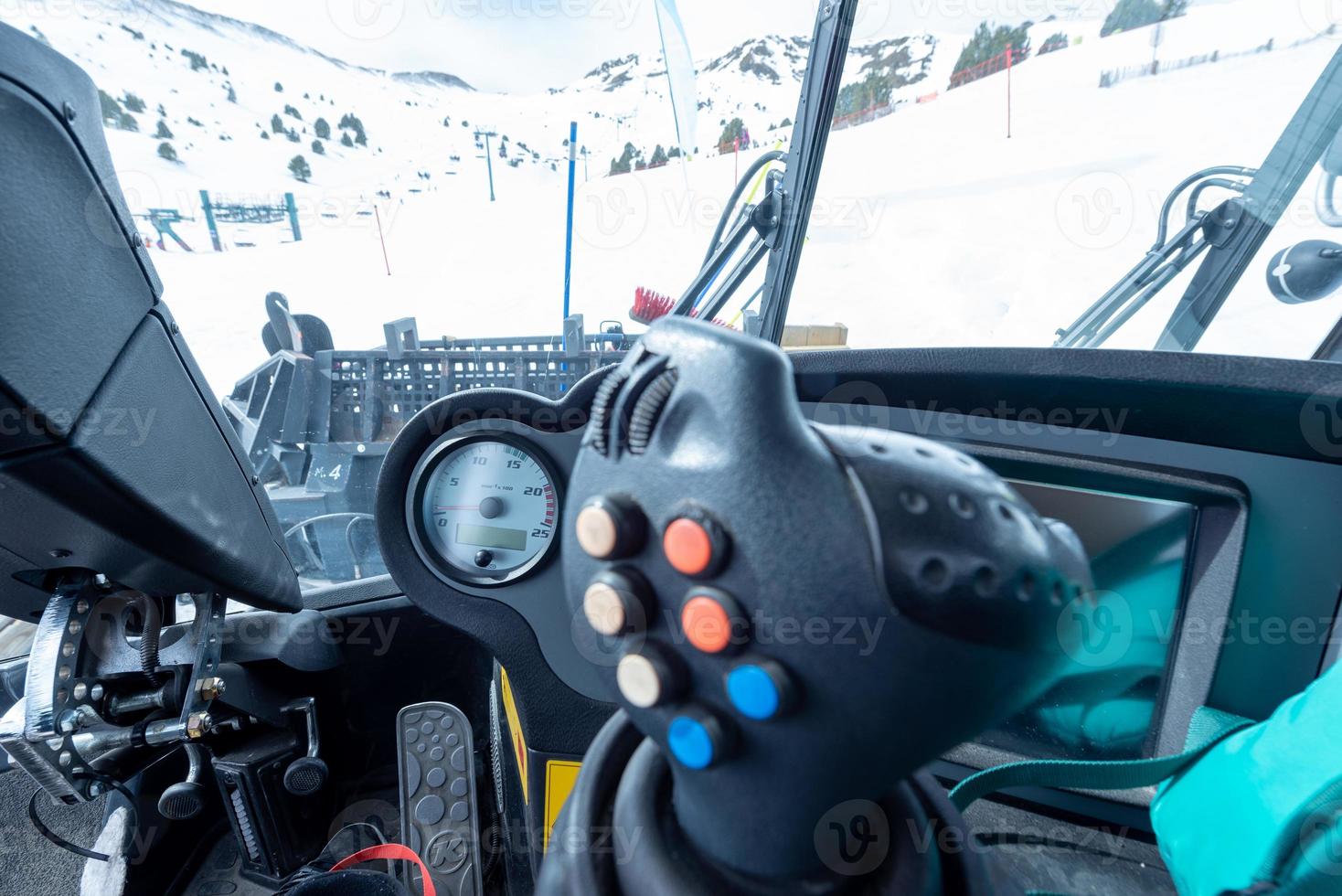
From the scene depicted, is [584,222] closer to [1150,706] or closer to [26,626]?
[26,626]

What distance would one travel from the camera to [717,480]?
0.34 m

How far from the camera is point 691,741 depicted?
1.21 ft

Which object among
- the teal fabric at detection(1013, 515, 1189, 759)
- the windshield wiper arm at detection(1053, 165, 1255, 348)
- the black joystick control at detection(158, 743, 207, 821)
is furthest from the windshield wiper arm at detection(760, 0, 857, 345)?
the black joystick control at detection(158, 743, 207, 821)

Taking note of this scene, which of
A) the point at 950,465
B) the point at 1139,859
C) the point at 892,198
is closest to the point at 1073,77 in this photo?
the point at 892,198

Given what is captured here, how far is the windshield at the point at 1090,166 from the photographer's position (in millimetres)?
1580

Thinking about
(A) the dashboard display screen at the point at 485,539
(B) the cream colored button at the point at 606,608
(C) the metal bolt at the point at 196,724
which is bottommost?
(C) the metal bolt at the point at 196,724

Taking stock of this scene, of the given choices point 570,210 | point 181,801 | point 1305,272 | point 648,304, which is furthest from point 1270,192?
point 181,801

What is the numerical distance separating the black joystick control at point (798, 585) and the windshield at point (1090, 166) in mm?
1074

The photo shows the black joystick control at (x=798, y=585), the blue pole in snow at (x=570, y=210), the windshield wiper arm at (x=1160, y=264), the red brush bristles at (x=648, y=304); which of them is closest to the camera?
the black joystick control at (x=798, y=585)

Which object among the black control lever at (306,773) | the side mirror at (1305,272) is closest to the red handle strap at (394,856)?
the black control lever at (306,773)

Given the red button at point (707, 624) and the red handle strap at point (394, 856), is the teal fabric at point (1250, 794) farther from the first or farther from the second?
the red handle strap at point (394, 856)

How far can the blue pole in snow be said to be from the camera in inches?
95.9

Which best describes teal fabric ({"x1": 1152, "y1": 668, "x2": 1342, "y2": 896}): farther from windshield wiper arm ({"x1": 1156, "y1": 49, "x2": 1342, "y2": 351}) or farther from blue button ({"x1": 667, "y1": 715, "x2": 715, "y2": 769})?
windshield wiper arm ({"x1": 1156, "y1": 49, "x2": 1342, "y2": 351})

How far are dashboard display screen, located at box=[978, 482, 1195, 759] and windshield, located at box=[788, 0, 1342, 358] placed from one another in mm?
341
